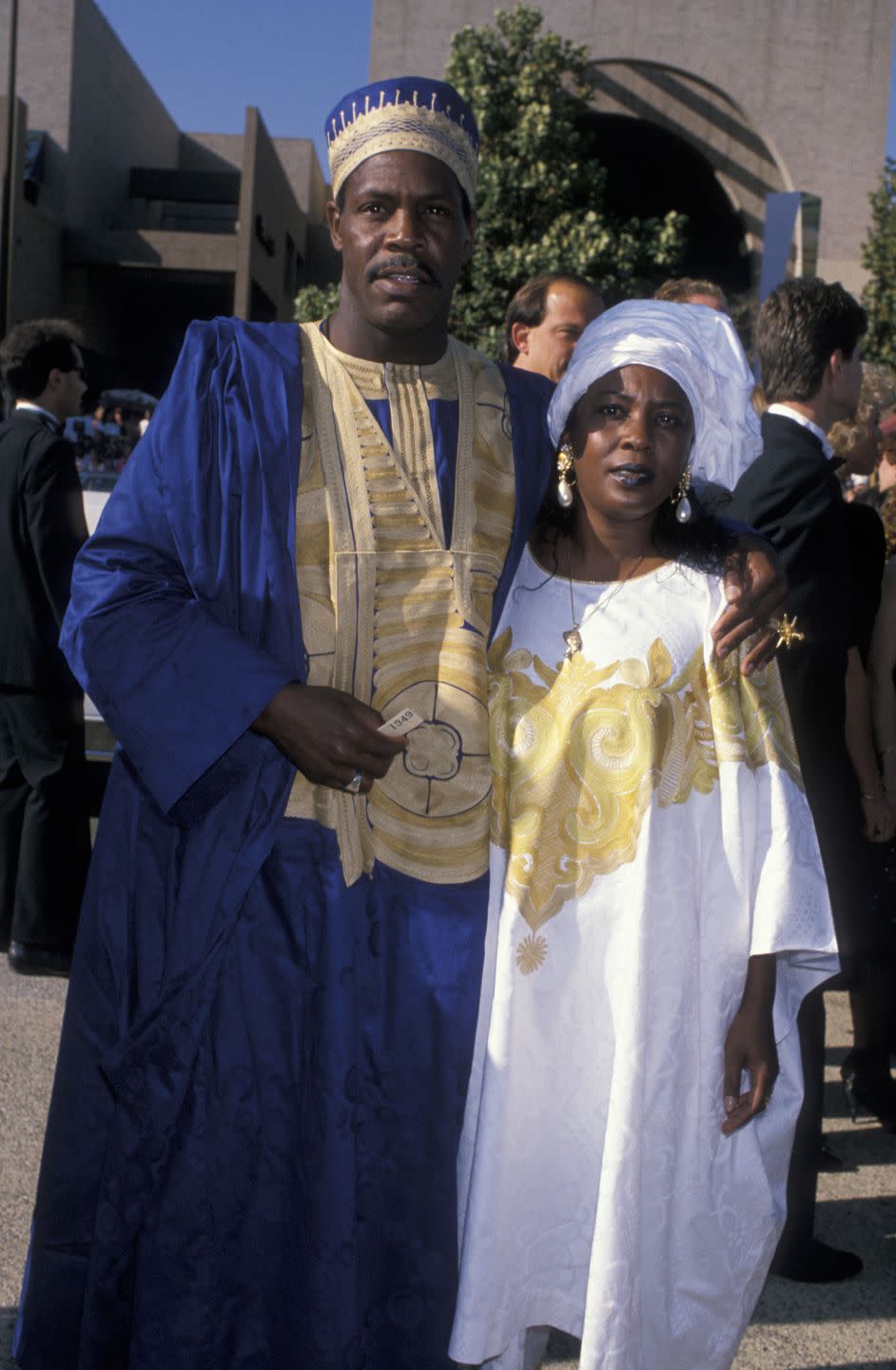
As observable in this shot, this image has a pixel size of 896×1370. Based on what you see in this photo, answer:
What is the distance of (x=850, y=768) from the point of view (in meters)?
3.46

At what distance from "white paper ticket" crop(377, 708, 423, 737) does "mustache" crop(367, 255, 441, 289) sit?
2.53 feet

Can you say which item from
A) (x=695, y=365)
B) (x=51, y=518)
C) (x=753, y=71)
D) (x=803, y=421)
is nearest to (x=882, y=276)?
(x=753, y=71)

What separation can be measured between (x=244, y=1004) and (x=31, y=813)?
298 centimetres

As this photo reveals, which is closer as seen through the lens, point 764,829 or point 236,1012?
point 236,1012

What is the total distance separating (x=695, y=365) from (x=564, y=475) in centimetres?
29

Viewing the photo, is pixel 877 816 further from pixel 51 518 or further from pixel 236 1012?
pixel 51 518

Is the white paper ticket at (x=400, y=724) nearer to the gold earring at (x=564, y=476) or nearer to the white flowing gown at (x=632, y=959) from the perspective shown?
the white flowing gown at (x=632, y=959)

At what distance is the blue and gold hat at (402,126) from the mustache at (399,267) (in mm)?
195

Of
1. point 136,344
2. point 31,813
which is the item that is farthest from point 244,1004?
point 136,344

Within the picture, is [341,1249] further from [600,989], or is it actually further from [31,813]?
[31,813]

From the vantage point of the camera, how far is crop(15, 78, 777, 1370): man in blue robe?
2.11m

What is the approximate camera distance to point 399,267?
→ 2.22m

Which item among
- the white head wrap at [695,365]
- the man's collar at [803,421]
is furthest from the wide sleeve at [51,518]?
the white head wrap at [695,365]

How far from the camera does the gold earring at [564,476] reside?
2.35m
